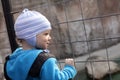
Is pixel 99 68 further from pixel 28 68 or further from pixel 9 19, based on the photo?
pixel 28 68

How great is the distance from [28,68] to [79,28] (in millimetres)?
3204

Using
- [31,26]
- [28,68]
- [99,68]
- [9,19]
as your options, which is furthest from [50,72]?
[99,68]

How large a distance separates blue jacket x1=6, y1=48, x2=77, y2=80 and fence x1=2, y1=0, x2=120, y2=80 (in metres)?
0.50

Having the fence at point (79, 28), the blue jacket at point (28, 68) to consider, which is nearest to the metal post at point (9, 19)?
the fence at point (79, 28)

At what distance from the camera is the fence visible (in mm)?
2207

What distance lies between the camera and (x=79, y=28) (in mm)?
4504

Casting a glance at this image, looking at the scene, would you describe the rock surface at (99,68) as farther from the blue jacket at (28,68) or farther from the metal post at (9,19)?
the blue jacket at (28,68)

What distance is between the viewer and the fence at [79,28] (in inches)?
86.9

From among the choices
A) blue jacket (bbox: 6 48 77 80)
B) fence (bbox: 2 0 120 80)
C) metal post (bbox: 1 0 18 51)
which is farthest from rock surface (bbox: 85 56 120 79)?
blue jacket (bbox: 6 48 77 80)

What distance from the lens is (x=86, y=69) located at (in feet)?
11.2

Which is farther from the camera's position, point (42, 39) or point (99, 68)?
point (99, 68)

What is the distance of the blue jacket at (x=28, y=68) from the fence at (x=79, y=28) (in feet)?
1.64

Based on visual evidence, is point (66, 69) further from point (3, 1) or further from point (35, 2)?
point (35, 2)

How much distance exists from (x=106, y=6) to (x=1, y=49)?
9.14 feet
